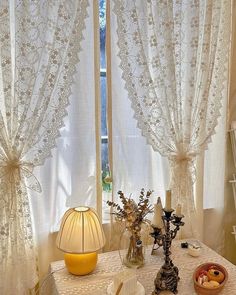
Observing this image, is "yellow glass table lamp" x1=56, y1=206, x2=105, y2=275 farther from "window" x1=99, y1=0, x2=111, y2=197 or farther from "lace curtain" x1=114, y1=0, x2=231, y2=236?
"lace curtain" x1=114, y1=0, x2=231, y2=236

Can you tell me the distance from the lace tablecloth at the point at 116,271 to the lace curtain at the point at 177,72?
0.91 feet

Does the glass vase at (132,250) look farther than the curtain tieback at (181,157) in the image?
No

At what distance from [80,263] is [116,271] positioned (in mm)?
187

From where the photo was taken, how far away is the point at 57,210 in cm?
161

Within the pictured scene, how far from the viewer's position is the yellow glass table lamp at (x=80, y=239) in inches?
53.4

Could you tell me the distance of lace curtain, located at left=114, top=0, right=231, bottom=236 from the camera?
155cm

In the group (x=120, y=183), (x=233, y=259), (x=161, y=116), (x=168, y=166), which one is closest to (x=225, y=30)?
(x=161, y=116)

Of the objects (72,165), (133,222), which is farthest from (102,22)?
(133,222)

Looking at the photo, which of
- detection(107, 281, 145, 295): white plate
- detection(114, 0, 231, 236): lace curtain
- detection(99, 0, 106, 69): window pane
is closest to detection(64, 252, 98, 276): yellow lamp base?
detection(107, 281, 145, 295): white plate

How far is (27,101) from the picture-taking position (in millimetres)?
1381

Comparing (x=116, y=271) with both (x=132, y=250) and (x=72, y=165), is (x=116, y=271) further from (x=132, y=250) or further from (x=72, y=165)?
(x=72, y=165)

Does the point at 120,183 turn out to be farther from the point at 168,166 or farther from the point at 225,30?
the point at 225,30

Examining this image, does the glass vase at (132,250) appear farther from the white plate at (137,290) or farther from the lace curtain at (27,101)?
the lace curtain at (27,101)

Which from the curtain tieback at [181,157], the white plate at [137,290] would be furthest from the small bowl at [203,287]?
the curtain tieback at [181,157]
